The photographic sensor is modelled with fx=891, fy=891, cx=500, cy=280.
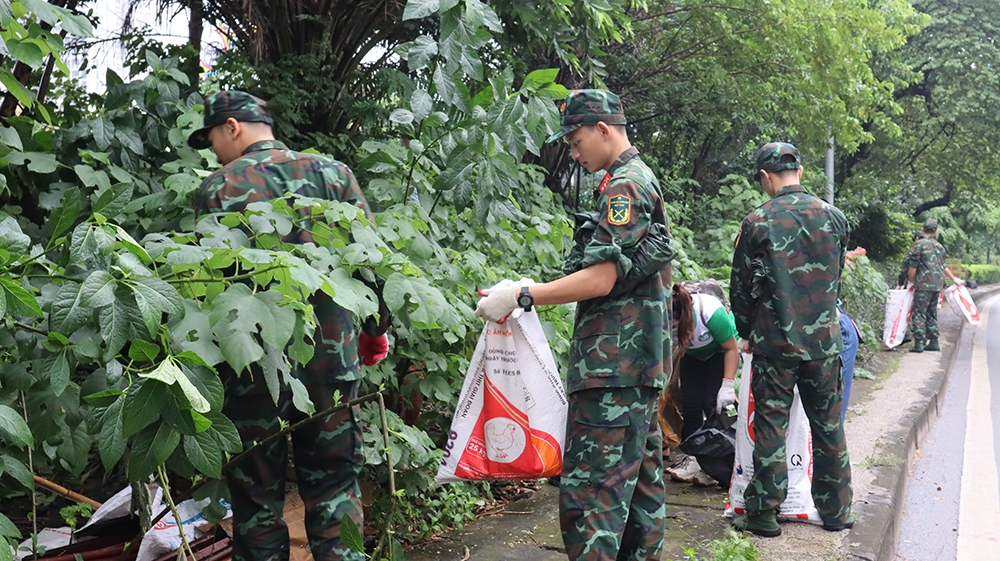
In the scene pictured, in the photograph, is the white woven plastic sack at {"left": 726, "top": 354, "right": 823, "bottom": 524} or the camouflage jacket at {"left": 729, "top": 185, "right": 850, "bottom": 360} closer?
the camouflage jacket at {"left": 729, "top": 185, "right": 850, "bottom": 360}

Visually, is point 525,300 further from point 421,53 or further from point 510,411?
point 421,53

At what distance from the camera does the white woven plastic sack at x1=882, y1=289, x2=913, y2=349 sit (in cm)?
1309

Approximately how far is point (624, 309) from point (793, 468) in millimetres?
2116

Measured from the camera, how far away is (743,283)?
4.88 m

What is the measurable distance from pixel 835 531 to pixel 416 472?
228cm


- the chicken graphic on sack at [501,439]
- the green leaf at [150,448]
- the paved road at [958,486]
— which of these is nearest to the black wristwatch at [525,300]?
the chicken graphic on sack at [501,439]

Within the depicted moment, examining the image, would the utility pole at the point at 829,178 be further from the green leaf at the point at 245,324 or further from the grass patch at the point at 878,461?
the green leaf at the point at 245,324

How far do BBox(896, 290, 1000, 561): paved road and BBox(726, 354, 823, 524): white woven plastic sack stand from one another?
2.13 ft

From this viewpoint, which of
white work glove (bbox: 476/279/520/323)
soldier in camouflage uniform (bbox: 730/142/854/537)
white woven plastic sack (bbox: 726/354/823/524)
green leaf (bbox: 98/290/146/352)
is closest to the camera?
green leaf (bbox: 98/290/146/352)

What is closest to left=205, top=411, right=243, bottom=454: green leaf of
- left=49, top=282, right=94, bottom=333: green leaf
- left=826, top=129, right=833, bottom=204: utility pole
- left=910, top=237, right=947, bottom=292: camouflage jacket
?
left=49, top=282, right=94, bottom=333: green leaf

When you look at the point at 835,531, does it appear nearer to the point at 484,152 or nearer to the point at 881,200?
the point at 484,152

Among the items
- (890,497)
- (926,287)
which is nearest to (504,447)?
(890,497)

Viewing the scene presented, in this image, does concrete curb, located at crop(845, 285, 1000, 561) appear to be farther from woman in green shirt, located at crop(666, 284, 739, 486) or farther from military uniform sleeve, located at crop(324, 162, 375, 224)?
military uniform sleeve, located at crop(324, 162, 375, 224)

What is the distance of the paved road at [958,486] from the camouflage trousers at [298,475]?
11.0 ft
